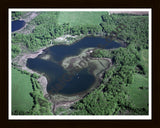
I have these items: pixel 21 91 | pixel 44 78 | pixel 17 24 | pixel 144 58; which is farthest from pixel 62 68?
pixel 17 24

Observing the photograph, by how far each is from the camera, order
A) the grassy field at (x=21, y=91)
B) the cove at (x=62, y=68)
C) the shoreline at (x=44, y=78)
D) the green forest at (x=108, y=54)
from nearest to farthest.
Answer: the green forest at (x=108, y=54), the grassy field at (x=21, y=91), the shoreline at (x=44, y=78), the cove at (x=62, y=68)

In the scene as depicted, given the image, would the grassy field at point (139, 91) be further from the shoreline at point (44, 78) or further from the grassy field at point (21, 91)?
the grassy field at point (21, 91)

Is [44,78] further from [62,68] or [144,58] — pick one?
[144,58]

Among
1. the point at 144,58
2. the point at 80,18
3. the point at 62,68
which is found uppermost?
the point at 80,18

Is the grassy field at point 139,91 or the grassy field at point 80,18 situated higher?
the grassy field at point 80,18

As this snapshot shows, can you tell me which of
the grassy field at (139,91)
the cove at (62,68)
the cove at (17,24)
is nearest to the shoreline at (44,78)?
the cove at (62,68)

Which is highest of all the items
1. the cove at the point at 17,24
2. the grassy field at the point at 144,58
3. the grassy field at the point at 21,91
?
the cove at the point at 17,24

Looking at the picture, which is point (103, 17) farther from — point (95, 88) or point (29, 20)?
point (95, 88)

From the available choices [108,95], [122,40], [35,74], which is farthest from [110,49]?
[35,74]
